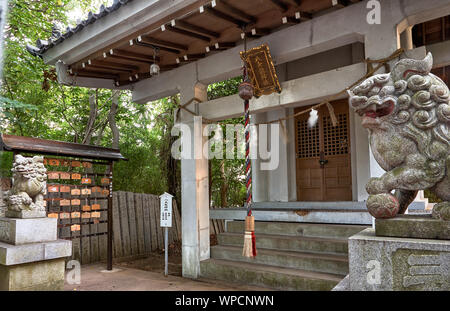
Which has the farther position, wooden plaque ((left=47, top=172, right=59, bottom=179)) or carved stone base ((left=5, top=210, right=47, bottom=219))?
wooden plaque ((left=47, top=172, right=59, bottom=179))

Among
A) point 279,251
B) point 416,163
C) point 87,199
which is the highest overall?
point 416,163

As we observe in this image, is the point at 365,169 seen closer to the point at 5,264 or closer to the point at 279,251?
the point at 279,251

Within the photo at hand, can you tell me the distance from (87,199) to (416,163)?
7126 mm

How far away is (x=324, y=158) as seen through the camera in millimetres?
8109

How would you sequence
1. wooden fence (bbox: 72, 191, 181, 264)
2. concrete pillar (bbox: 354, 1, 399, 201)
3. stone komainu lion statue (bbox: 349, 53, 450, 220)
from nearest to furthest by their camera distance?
1. stone komainu lion statue (bbox: 349, 53, 450, 220)
2. concrete pillar (bbox: 354, 1, 399, 201)
3. wooden fence (bbox: 72, 191, 181, 264)

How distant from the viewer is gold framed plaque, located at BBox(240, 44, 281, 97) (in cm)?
520

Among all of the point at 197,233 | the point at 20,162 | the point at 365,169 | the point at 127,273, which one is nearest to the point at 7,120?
the point at 20,162

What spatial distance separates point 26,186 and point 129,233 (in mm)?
3845

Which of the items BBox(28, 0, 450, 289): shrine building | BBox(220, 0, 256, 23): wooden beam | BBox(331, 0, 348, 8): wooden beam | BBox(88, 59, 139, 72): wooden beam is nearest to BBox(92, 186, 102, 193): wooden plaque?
BBox(28, 0, 450, 289): shrine building

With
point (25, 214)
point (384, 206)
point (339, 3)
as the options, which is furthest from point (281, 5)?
point (25, 214)

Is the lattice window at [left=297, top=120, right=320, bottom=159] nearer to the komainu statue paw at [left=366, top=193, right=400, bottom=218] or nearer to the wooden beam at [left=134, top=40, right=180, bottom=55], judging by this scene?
the wooden beam at [left=134, top=40, right=180, bottom=55]

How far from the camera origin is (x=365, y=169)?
725 cm

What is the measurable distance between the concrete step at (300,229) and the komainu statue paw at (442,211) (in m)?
3.14

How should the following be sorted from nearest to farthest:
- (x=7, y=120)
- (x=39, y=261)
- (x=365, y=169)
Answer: (x=39, y=261)
(x=365, y=169)
(x=7, y=120)
